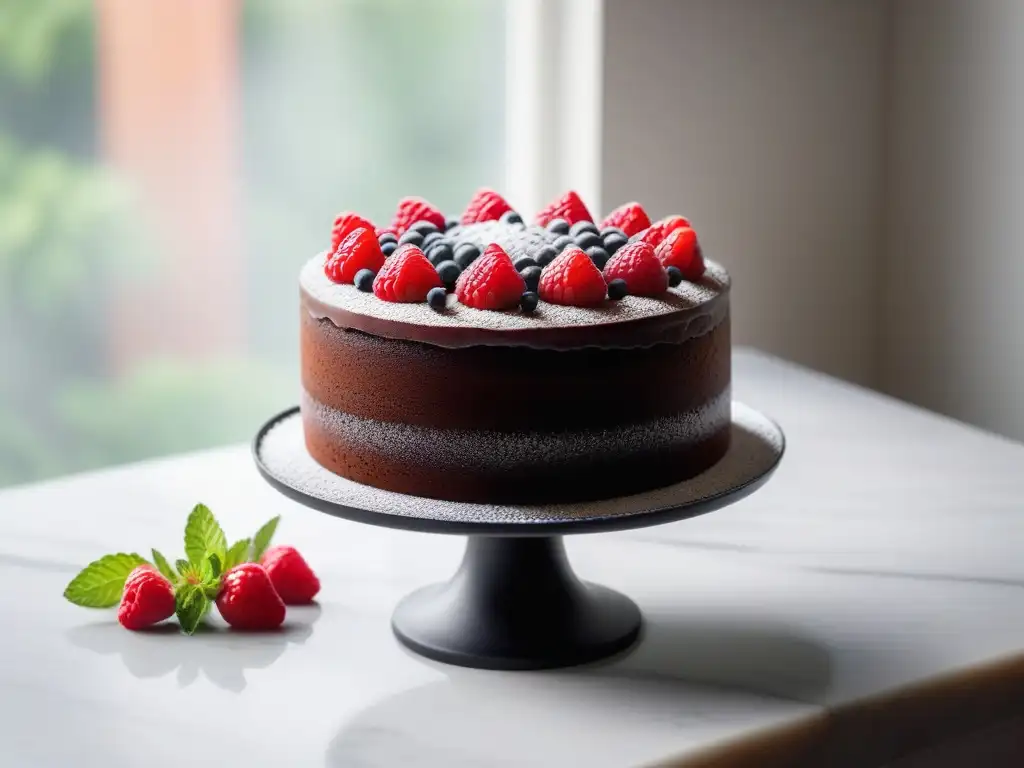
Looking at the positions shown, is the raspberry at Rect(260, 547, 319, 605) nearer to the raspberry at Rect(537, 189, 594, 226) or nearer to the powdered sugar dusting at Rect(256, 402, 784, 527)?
the powdered sugar dusting at Rect(256, 402, 784, 527)

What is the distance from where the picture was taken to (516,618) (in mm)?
1236

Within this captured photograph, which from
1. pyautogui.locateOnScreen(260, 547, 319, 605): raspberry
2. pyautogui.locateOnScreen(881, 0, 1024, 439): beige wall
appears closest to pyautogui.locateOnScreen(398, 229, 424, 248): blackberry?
pyautogui.locateOnScreen(260, 547, 319, 605): raspberry

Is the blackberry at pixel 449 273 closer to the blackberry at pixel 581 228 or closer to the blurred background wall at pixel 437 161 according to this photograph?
the blackberry at pixel 581 228

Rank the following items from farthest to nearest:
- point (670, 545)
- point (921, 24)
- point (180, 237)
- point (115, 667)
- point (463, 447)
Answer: point (921, 24), point (180, 237), point (670, 545), point (115, 667), point (463, 447)

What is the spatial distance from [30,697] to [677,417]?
57cm

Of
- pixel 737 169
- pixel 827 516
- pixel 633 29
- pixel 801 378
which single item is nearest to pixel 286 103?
pixel 633 29

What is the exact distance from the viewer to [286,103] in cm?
210

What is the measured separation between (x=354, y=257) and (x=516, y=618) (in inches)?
13.5

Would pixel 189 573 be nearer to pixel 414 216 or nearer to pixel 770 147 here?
pixel 414 216

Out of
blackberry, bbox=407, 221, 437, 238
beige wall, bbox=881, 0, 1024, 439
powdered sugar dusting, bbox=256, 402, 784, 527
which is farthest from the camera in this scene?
beige wall, bbox=881, 0, 1024, 439

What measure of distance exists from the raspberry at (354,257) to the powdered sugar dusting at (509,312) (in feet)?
0.03

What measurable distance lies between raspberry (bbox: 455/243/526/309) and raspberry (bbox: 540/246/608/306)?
0.02 m

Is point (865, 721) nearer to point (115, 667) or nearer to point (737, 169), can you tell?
point (115, 667)

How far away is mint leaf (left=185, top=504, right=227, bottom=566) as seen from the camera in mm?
1290
